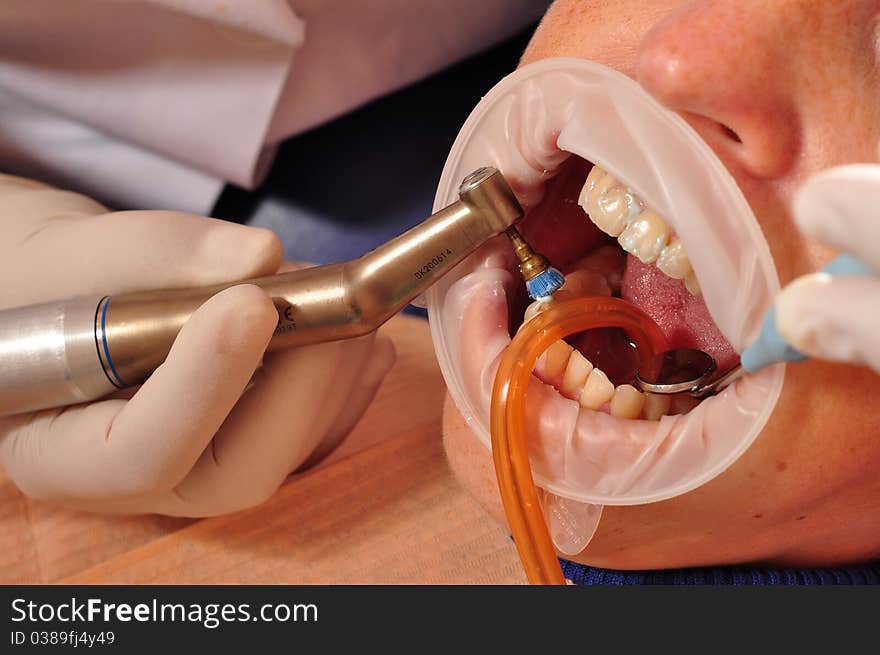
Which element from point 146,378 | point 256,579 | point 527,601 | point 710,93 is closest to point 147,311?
point 146,378

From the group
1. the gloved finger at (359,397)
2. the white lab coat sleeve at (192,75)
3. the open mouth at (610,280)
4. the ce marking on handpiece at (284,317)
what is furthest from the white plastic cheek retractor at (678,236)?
the white lab coat sleeve at (192,75)

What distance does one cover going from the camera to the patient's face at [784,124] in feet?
2.13

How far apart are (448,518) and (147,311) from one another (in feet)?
1.37

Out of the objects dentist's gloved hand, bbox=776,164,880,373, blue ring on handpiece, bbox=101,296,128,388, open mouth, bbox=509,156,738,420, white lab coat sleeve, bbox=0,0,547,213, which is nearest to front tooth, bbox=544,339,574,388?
open mouth, bbox=509,156,738,420

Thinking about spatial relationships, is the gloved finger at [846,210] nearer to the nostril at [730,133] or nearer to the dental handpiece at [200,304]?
the nostril at [730,133]

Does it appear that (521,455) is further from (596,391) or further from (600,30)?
(600,30)

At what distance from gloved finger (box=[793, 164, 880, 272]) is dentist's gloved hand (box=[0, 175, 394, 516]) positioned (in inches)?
19.9

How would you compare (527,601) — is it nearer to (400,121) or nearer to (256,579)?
(256,579)

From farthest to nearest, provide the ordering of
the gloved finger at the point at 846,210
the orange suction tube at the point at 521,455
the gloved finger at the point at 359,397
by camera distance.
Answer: the gloved finger at the point at 359,397 < the orange suction tube at the point at 521,455 < the gloved finger at the point at 846,210

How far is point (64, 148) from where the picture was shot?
4.40 feet

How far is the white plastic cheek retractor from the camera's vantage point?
660mm

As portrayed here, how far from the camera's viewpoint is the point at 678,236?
69 centimetres

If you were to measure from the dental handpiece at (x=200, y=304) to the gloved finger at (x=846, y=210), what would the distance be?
1.03 ft

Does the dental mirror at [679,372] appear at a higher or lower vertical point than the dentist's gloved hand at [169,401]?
lower
